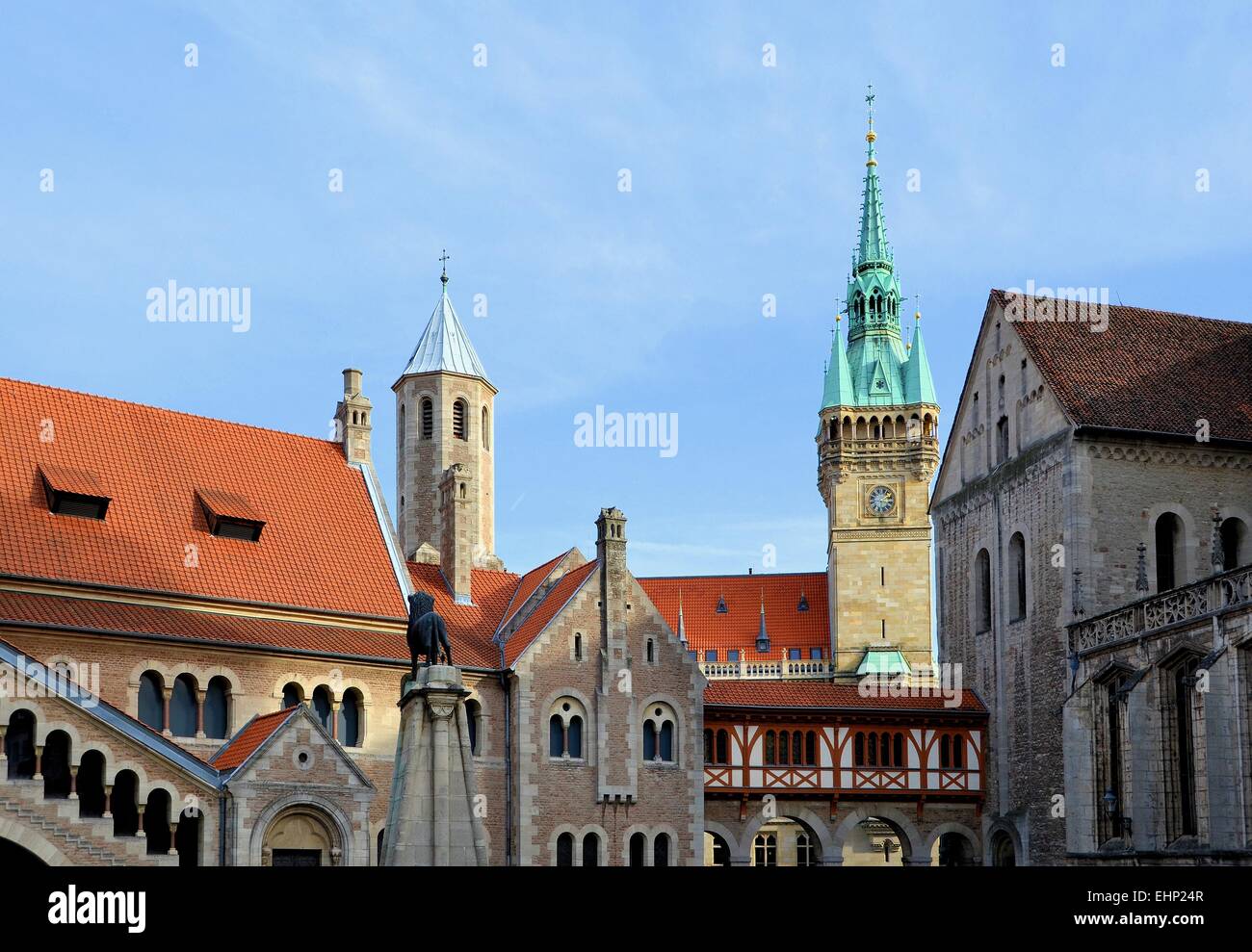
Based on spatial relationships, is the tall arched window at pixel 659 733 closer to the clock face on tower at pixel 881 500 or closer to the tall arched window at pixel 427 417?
the tall arched window at pixel 427 417

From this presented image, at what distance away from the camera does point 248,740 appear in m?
37.0

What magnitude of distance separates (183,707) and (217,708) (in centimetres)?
88

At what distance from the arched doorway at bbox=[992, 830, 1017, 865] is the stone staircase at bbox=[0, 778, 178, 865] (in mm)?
25369

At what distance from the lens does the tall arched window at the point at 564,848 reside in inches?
1708

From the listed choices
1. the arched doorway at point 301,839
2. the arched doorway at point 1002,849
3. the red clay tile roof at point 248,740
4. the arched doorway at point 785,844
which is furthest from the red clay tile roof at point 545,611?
the arched doorway at point 785,844

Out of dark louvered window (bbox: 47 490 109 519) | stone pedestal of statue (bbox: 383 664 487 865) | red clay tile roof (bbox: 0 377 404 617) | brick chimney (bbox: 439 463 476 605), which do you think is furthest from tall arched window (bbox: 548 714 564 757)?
stone pedestal of statue (bbox: 383 664 487 865)

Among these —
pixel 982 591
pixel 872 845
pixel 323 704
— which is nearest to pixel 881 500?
pixel 872 845

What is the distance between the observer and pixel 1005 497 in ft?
154

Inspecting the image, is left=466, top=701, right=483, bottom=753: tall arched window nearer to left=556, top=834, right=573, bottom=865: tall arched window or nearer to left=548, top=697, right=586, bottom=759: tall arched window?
left=548, top=697, right=586, bottom=759: tall arched window

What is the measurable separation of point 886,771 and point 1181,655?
1271 cm

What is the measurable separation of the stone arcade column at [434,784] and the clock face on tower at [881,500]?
64.1m

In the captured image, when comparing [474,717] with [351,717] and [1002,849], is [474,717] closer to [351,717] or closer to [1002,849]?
[351,717]
